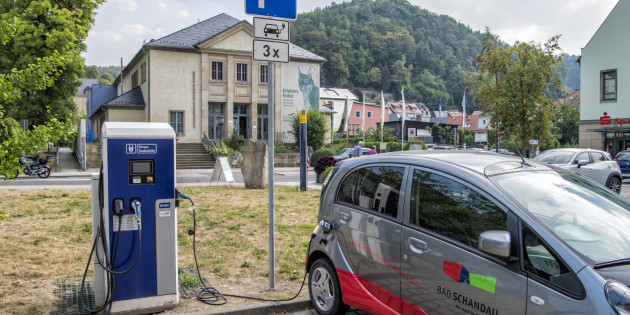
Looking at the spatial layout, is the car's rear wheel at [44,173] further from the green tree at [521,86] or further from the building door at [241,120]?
the green tree at [521,86]

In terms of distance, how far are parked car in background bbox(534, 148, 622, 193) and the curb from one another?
1321 centimetres

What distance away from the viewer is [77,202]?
1125 centimetres

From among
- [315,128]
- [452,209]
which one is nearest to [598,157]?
[452,209]

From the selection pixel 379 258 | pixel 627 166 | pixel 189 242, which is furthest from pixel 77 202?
pixel 627 166

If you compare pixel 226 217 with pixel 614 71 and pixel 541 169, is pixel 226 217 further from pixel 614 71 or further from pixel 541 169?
pixel 614 71

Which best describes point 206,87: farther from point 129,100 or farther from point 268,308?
point 268,308

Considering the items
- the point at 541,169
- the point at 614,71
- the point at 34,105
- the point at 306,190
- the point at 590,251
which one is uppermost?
the point at 614,71

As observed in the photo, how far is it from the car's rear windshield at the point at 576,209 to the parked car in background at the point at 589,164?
1330cm

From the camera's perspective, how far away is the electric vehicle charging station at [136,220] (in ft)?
14.2

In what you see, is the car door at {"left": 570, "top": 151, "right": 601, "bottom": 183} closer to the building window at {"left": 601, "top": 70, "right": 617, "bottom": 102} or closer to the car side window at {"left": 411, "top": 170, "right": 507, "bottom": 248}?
the car side window at {"left": 411, "top": 170, "right": 507, "bottom": 248}

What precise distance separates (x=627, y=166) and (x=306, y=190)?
17.2 m

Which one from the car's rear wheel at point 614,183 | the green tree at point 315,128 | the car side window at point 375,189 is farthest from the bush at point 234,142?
the car side window at point 375,189

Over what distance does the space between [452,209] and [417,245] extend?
0.38 m

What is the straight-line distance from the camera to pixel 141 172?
442 centimetres
